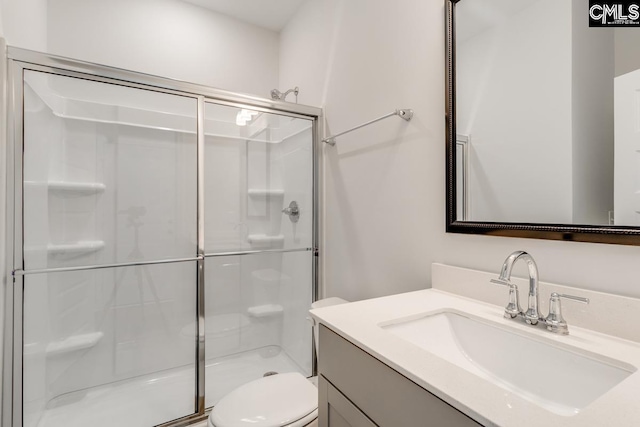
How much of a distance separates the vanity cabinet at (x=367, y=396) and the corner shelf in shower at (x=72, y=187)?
1416 mm

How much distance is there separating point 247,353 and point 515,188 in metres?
1.82

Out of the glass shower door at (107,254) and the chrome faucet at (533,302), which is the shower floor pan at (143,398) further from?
the chrome faucet at (533,302)

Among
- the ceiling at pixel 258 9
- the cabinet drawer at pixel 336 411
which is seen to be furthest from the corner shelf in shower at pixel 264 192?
the ceiling at pixel 258 9

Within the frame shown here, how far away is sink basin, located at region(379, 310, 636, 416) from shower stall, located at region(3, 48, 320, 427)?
1213 millimetres

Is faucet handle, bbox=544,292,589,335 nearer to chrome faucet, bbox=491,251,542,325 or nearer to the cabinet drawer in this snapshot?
chrome faucet, bbox=491,251,542,325

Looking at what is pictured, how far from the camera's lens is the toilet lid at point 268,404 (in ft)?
3.60

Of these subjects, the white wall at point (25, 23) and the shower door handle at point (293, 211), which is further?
the shower door handle at point (293, 211)

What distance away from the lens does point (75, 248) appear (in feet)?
5.03

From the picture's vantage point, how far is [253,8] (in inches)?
92.0

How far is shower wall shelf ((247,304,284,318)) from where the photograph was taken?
2064 mm

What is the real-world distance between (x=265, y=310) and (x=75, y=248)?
3.68 feet

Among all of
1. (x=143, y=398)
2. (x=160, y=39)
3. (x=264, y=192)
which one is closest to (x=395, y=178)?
(x=264, y=192)
